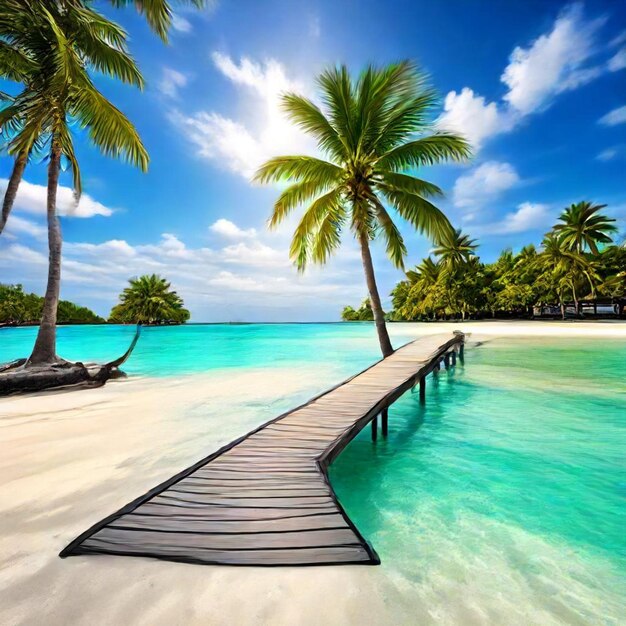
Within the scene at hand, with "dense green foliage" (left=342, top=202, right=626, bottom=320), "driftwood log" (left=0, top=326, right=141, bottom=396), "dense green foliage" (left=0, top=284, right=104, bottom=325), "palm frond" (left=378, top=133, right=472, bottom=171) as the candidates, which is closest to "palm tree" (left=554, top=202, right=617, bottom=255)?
"dense green foliage" (left=342, top=202, right=626, bottom=320)

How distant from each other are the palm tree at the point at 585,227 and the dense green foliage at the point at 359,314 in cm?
3858

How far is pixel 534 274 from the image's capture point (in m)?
38.8

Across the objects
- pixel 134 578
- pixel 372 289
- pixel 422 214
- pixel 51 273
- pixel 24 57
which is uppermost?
pixel 24 57

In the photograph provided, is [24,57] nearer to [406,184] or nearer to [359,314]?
[406,184]

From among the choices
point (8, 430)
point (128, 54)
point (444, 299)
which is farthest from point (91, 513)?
point (444, 299)

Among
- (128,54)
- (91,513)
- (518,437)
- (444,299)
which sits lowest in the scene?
(518,437)

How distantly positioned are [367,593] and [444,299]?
43.3 m

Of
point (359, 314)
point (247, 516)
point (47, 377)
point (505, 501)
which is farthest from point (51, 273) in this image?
point (359, 314)

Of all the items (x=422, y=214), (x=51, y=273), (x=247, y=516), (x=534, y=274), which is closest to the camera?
(x=247, y=516)

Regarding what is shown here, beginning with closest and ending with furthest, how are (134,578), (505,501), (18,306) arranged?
(134,578) → (505,501) → (18,306)

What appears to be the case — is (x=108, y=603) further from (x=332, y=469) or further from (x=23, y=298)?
(x=23, y=298)

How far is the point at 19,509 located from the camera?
292 cm

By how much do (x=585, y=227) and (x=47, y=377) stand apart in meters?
41.9

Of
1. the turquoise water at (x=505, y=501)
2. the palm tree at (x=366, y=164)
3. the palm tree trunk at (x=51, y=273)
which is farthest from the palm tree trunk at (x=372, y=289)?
the palm tree trunk at (x=51, y=273)
